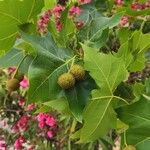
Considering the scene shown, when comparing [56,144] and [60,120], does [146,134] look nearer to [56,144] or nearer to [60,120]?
[60,120]

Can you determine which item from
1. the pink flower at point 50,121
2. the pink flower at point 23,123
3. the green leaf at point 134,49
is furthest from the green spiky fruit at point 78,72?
the pink flower at point 23,123

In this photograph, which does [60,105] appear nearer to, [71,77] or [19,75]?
[71,77]

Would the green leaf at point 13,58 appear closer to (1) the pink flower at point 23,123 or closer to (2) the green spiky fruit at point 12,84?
(2) the green spiky fruit at point 12,84

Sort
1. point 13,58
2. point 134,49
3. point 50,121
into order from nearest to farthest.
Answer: point 134,49
point 13,58
point 50,121

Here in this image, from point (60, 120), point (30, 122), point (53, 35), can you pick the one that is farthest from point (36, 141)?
point (53, 35)

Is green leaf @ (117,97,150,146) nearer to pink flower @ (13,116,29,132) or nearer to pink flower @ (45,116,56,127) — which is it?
pink flower @ (45,116,56,127)

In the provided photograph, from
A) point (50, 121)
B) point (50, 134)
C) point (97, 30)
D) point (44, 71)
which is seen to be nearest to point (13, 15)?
point (44, 71)
